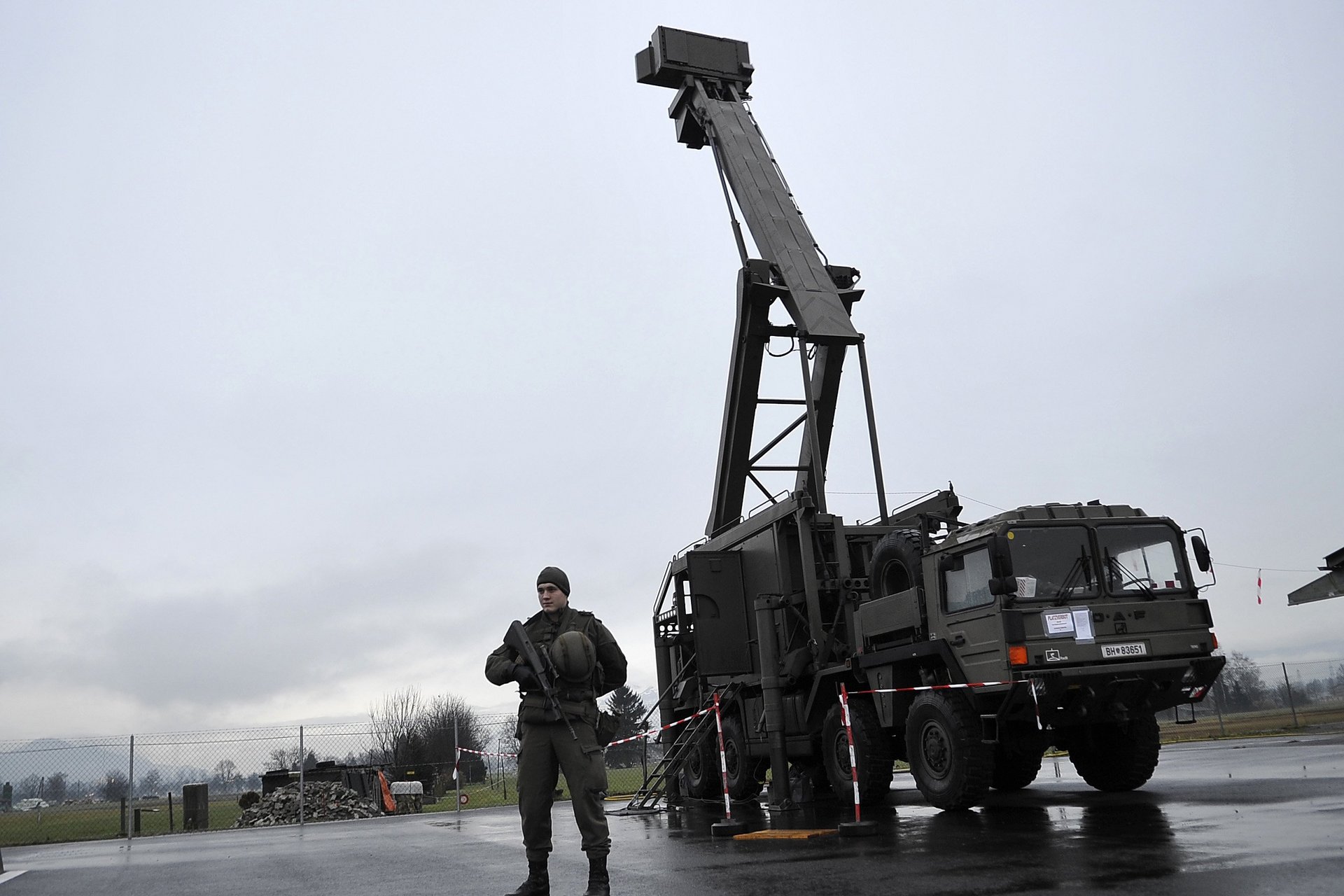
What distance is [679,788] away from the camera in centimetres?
1538

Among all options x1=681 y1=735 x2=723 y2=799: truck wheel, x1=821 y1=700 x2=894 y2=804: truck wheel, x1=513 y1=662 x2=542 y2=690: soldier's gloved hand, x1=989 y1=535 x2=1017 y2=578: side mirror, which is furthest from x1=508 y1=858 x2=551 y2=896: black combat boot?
x1=681 y1=735 x2=723 y2=799: truck wheel

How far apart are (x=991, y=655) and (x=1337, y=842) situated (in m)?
3.47

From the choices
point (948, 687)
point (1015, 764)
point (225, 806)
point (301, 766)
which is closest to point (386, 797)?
point (301, 766)

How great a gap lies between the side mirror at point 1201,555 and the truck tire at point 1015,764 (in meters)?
2.32

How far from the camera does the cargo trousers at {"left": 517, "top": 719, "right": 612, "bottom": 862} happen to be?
20.6ft

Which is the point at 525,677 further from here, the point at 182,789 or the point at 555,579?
the point at 182,789

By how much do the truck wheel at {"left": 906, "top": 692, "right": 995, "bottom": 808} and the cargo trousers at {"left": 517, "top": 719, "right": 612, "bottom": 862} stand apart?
4.43 m

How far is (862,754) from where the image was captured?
1116 centimetres

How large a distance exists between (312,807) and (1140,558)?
19.2 metres

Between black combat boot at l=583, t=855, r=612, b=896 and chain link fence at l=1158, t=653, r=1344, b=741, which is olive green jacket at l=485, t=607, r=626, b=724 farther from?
chain link fence at l=1158, t=653, r=1344, b=741

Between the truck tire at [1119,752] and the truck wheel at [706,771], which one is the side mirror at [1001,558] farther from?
the truck wheel at [706,771]

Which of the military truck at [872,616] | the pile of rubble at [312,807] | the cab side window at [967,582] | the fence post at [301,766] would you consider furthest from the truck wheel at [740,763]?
the pile of rubble at [312,807]

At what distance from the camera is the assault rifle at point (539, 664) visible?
6297 millimetres

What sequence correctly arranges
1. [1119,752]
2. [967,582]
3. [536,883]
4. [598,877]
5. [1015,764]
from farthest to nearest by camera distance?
[1015,764] < [1119,752] < [967,582] < [536,883] < [598,877]
